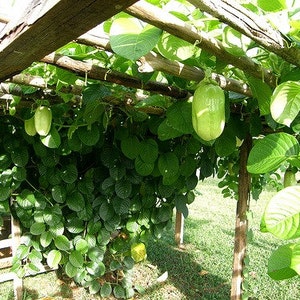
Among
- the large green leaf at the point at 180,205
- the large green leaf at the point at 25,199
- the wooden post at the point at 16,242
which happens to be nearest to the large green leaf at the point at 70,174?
the large green leaf at the point at 25,199

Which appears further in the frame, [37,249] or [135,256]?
[135,256]

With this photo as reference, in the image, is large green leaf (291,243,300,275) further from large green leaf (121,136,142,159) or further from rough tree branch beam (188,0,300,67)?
large green leaf (121,136,142,159)

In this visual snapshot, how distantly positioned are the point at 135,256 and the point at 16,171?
109 cm

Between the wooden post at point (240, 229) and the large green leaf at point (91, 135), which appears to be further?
the wooden post at point (240, 229)

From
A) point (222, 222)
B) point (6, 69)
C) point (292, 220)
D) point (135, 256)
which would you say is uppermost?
point (6, 69)

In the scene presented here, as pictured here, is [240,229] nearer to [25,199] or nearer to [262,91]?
[262,91]

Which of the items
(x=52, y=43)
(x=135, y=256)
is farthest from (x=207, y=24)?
(x=135, y=256)

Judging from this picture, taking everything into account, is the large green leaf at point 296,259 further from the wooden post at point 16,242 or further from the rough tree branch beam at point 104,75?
the wooden post at point 16,242

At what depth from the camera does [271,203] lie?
0.51m

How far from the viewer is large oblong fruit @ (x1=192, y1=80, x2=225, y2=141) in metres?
0.78

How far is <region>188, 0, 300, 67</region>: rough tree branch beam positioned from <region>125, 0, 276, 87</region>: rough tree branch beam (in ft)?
0.23

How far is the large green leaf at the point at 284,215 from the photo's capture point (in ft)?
1.60

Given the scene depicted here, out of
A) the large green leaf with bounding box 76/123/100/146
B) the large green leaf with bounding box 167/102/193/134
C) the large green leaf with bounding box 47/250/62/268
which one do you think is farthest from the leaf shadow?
the large green leaf with bounding box 167/102/193/134

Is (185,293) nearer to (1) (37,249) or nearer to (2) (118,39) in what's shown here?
(1) (37,249)
